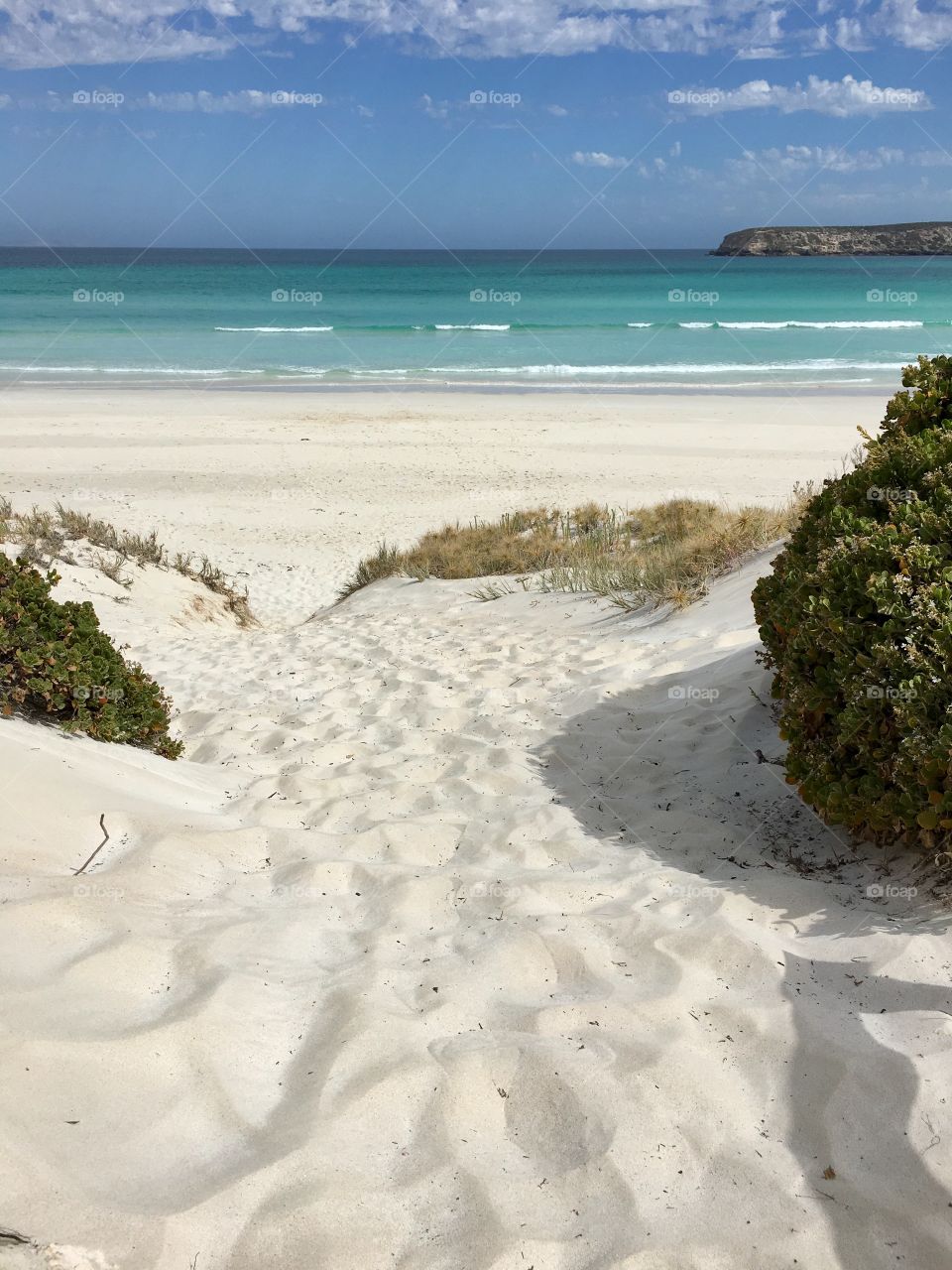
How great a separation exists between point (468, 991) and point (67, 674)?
8.40 ft

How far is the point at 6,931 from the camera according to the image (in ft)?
9.48

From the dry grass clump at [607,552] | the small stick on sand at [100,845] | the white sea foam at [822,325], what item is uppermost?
the white sea foam at [822,325]

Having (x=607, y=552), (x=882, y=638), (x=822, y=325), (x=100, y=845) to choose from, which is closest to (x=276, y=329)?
(x=822, y=325)

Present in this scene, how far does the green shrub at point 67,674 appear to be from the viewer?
14.7ft

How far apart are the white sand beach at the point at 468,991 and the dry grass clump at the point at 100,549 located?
3352 mm

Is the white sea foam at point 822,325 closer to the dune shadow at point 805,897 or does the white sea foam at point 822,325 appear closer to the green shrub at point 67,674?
the dune shadow at point 805,897

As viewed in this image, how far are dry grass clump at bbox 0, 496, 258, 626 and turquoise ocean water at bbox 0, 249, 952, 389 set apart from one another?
20.5m

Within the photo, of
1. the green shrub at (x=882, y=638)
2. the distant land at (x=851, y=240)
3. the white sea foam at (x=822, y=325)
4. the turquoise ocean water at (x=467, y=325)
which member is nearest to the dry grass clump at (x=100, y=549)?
the green shrub at (x=882, y=638)

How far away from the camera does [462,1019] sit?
2908 mm

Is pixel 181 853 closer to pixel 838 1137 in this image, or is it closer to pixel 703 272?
pixel 838 1137

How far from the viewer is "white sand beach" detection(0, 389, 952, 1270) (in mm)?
2178

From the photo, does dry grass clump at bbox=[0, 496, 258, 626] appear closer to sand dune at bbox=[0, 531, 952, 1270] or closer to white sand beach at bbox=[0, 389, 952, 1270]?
white sand beach at bbox=[0, 389, 952, 1270]

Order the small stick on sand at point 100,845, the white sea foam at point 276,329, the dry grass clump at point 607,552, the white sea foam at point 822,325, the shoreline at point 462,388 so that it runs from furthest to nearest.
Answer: the white sea foam at point 822,325, the white sea foam at point 276,329, the shoreline at point 462,388, the dry grass clump at point 607,552, the small stick on sand at point 100,845

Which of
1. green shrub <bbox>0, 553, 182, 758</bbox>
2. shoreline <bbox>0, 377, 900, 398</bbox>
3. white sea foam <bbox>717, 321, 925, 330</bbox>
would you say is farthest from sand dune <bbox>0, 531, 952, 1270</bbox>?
white sea foam <bbox>717, 321, 925, 330</bbox>
